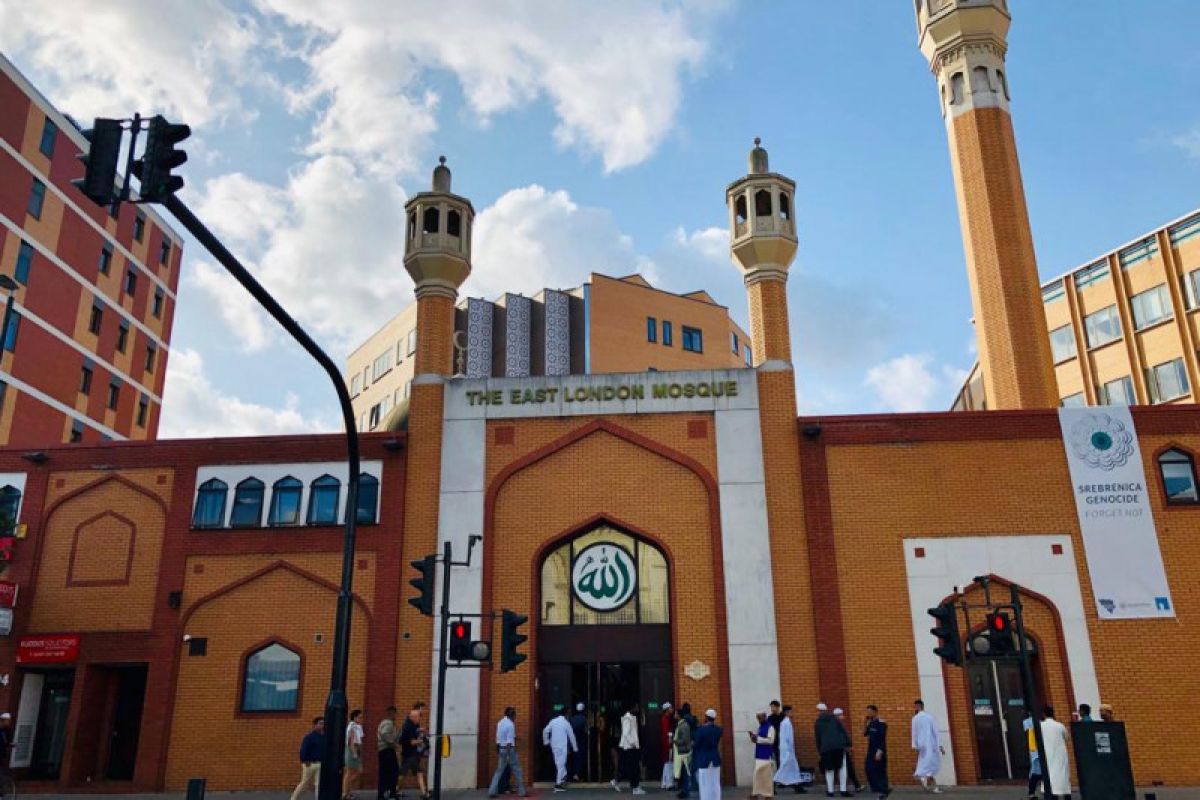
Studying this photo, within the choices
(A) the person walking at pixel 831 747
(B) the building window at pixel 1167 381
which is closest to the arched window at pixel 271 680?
(A) the person walking at pixel 831 747

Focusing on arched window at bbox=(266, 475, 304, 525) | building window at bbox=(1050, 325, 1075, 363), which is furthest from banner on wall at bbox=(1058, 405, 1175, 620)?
building window at bbox=(1050, 325, 1075, 363)

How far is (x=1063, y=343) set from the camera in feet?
150

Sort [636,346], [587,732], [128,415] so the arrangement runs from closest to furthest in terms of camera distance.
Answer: [587,732]
[128,415]
[636,346]

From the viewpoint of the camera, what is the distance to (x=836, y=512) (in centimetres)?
1967

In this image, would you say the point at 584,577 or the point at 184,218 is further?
the point at 584,577

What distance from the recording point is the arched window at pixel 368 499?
20.7m

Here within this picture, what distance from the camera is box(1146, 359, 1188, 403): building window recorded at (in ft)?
130

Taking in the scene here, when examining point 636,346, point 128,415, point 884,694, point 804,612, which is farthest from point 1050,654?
point 128,415

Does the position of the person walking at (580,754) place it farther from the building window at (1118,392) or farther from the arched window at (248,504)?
the building window at (1118,392)

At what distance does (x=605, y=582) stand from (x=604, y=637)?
1.13 metres

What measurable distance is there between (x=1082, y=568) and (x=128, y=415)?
37.9 meters

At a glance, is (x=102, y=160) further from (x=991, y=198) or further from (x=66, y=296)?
(x=66, y=296)

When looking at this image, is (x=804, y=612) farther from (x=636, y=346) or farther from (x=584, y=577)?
(x=636, y=346)

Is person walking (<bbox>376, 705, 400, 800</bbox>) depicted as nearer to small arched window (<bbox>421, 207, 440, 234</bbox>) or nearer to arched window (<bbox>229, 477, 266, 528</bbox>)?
arched window (<bbox>229, 477, 266, 528</bbox>)
